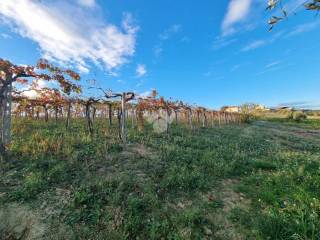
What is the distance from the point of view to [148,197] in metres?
6.23

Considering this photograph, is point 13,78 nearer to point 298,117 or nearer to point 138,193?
point 138,193

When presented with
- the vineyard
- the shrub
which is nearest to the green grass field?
the vineyard

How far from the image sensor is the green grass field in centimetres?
493

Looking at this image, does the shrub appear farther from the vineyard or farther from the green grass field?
the green grass field

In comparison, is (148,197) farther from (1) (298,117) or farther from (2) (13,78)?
(1) (298,117)

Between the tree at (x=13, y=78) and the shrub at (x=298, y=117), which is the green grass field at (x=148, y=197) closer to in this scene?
the tree at (x=13, y=78)

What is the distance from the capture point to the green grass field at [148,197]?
4.93 m

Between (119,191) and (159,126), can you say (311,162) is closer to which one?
(119,191)

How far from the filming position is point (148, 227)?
5086 millimetres

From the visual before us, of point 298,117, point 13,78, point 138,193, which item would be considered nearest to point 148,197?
point 138,193

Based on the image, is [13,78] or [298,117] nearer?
[13,78]

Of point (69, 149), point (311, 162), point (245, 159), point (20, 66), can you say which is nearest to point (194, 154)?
point (245, 159)

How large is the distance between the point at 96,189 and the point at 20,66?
21.4ft

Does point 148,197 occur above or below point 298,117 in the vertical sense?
below
